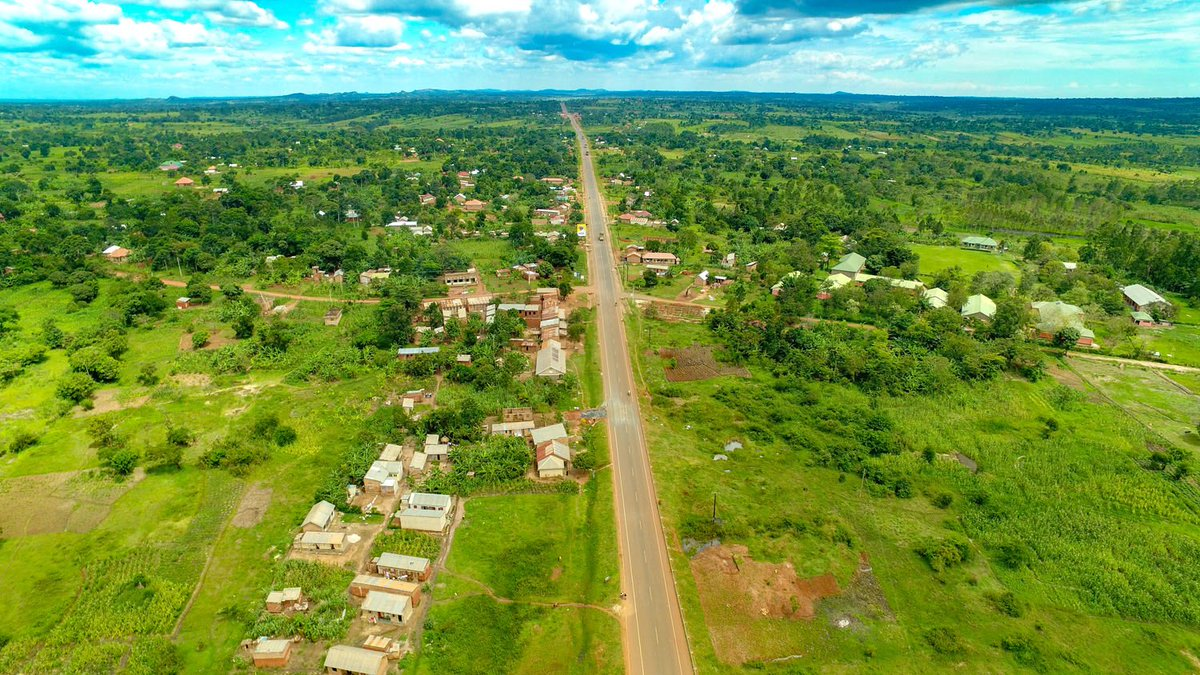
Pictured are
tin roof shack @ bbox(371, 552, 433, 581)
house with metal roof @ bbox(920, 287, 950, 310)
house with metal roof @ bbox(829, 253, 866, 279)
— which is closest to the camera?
tin roof shack @ bbox(371, 552, 433, 581)

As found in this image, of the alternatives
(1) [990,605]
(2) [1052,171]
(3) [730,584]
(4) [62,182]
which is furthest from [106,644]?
(2) [1052,171]

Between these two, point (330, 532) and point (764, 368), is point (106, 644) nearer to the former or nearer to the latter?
point (330, 532)

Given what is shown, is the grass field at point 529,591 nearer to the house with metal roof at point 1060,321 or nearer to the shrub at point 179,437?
the shrub at point 179,437

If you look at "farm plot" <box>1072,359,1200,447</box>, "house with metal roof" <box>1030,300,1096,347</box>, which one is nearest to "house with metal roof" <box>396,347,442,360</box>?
"farm plot" <box>1072,359,1200,447</box>

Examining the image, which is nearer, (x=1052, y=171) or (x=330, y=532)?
(x=330, y=532)

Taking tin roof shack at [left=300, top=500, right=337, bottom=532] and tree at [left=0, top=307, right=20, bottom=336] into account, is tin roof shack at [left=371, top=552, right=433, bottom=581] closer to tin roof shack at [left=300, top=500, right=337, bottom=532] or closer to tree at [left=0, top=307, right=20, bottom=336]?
tin roof shack at [left=300, top=500, right=337, bottom=532]

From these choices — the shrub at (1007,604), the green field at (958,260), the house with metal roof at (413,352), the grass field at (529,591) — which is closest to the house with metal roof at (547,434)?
the grass field at (529,591)

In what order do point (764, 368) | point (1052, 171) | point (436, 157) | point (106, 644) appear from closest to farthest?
point (106, 644) → point (764, 368) → point (1052, 171) → point (436, 157)

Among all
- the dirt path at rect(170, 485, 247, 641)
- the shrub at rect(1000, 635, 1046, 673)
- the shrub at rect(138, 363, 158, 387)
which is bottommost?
the shrub at rect(1000, 635, 1046, 673)
